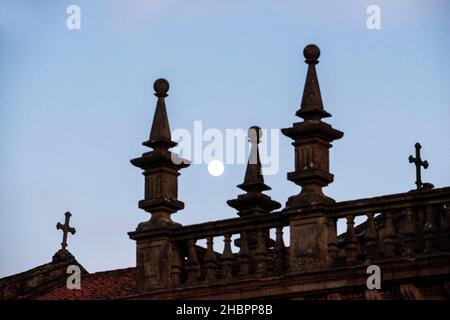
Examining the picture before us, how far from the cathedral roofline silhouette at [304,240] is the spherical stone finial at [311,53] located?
2 centimetres

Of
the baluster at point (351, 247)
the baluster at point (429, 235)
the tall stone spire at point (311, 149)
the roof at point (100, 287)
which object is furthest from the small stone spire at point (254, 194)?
the baluster at point (429, 235)

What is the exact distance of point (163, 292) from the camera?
28891 millimetres

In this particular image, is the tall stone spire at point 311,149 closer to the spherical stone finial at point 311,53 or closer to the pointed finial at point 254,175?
the spherical stone finial at point 311,53

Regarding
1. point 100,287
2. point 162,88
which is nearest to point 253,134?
point 162,88

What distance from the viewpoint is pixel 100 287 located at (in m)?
32.9

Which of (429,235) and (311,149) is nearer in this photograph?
(429,235)

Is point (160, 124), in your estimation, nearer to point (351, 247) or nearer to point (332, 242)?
point (332, 242)

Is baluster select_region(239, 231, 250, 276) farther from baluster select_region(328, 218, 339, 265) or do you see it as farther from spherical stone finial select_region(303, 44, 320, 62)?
spherical stone finial select_region(303, 44, 320, 62)

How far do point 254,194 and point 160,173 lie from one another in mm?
2418

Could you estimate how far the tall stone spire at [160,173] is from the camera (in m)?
29.6

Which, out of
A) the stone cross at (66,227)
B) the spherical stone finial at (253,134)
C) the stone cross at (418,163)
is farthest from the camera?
the stone cross at (66,227)

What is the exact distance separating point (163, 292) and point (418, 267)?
4416mm
